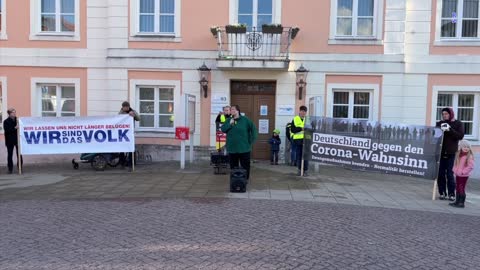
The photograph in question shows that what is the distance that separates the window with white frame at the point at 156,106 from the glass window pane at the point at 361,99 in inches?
236

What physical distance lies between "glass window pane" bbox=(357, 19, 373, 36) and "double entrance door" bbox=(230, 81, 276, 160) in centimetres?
330

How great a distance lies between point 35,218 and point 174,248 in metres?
2.89

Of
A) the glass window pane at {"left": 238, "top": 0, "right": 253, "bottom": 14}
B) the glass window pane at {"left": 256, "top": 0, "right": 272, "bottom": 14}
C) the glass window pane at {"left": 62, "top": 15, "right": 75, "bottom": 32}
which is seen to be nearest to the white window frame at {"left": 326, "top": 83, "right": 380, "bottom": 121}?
the glass window pane at {"left": 256, "top": 0, "right": 272, "bottom": 14}

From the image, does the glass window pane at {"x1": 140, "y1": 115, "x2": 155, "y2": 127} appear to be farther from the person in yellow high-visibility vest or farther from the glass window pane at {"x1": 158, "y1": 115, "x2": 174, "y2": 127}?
the person in yellow high-visibility vest

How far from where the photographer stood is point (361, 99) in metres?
14.0

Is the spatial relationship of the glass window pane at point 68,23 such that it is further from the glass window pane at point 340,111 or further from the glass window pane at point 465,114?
the glass window pane at point 465,114

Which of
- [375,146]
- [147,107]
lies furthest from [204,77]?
[375,146]

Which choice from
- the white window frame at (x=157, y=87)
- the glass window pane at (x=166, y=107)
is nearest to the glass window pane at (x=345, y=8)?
the white window frame at (x=157, y=87)

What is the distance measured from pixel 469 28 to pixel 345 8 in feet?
13.0

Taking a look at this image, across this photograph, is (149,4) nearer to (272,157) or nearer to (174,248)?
(272,157)

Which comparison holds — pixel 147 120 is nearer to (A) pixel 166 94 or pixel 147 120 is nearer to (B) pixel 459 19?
(A) pixel 166 94

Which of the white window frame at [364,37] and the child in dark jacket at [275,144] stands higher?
the white window frame at [364,37]

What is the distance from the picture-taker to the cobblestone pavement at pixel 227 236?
4973 mm

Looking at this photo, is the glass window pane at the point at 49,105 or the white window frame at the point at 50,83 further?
the glass window pane at the point at 49,105
